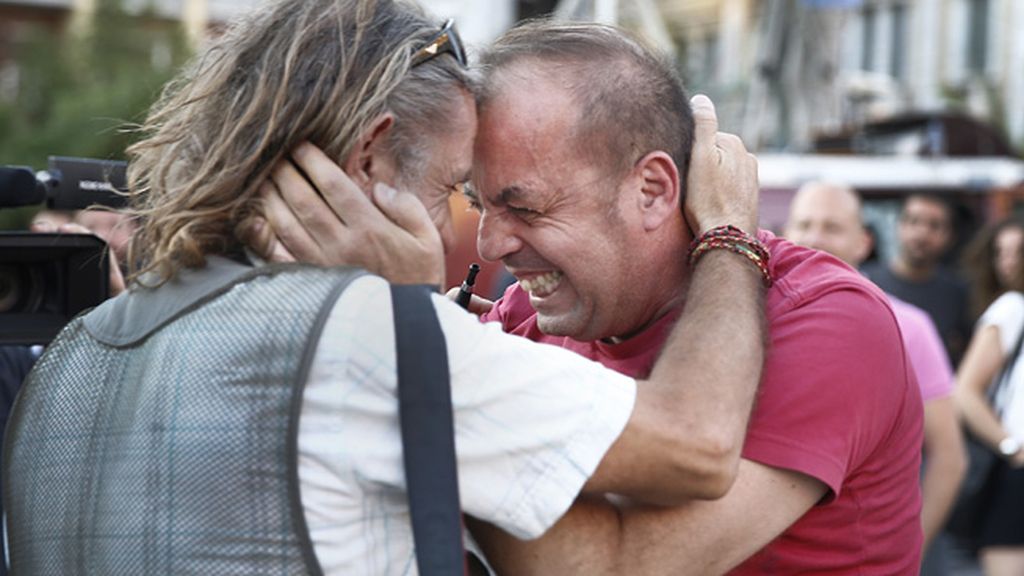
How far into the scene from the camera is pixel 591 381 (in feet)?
7.02

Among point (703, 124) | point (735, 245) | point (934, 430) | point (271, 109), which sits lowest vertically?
point (934, 430)

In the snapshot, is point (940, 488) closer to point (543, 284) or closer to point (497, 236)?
point (543, 284)

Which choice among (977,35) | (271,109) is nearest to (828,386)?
(271,109)

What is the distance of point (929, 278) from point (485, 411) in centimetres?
661

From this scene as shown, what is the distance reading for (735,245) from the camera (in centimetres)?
254

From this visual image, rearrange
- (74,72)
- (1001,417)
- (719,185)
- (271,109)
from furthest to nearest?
1. (74,72)
2. (1001,417)
3. (719,185)
4. (271,109)

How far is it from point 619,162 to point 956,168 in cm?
1039

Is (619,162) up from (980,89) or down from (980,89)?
up

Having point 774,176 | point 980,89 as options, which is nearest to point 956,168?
point 774,176

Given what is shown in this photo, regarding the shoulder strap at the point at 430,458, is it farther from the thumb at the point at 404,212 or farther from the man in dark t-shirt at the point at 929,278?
the man in dark t-shirt at the point at 929,278

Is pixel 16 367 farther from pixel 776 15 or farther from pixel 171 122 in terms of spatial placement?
pixel 776 15

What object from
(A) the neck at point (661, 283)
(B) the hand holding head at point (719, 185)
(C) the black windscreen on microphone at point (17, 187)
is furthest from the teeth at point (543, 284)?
(C) the black windscreen on microphone at point (17, 187)

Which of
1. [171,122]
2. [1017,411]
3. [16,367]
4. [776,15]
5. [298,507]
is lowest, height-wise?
[776,15]

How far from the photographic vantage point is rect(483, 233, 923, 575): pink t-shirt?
93.6 inches
